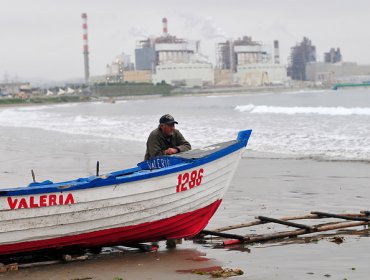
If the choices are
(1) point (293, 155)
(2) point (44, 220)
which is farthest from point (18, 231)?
(1) point (293, 155)

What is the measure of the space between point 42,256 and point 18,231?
72cm

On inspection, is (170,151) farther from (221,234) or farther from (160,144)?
(221,234)

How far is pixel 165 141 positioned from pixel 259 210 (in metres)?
2.82

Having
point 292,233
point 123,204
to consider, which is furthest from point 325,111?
point 123,204

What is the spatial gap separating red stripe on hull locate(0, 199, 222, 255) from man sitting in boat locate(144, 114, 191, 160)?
2.61 ft

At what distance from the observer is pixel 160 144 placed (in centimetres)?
859

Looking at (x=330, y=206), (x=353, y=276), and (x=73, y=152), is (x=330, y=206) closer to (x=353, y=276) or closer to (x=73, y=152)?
(x=353, y=276)

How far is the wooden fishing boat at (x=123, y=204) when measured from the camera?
7105mm

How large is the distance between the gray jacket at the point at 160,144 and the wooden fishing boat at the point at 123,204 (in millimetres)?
236

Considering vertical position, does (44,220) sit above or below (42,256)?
above

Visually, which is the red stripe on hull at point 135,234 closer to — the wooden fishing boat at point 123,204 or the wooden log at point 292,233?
the wooden fishing boat at point 123,204

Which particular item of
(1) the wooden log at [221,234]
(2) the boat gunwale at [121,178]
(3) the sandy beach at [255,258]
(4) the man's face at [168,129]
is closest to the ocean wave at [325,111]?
(3) the sandy beach at [255,258]

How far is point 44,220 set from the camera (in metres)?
7.20

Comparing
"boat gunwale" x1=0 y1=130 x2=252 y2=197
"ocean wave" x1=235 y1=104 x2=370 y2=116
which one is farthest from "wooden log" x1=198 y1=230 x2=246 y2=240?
"ocean wave" x1=235 y1=104 x2=370 y2=116
